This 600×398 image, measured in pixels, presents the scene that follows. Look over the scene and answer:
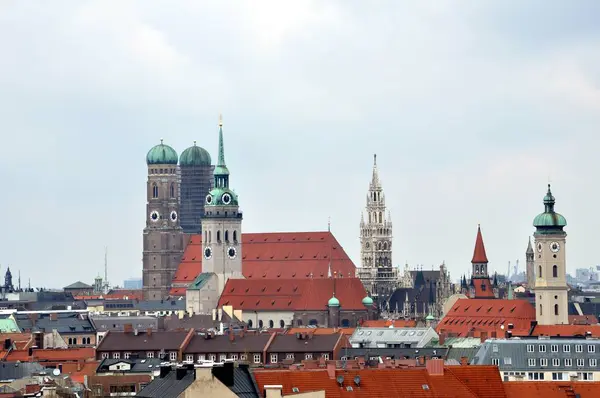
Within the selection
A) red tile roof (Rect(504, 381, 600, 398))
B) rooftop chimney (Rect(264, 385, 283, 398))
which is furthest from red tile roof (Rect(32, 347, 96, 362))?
rooftop chimney (Rect(264, 385, 283, 398))

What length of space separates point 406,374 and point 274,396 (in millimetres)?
18020

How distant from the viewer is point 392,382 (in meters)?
88.1

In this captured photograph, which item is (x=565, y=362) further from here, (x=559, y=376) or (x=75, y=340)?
(x=75, y=340)

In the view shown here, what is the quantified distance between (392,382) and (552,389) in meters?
10.8

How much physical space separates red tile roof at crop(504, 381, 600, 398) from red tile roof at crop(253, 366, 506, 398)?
288 cm

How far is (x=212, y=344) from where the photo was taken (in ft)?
507

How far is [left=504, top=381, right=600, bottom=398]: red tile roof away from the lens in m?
94.2

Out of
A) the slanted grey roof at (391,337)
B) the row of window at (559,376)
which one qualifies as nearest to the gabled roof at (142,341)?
the slanted grey roof at (391,337)

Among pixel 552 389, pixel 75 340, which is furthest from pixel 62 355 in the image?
pixel 552 389

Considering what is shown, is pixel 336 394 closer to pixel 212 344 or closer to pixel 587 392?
pixel 587 392

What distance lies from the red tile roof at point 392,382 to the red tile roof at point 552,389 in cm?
288

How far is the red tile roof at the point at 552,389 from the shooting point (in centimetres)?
9419

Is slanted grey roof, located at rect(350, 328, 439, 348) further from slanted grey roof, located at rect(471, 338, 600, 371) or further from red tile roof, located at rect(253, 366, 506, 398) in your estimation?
red tile roof, located at rect(253, 366, 506, 398)

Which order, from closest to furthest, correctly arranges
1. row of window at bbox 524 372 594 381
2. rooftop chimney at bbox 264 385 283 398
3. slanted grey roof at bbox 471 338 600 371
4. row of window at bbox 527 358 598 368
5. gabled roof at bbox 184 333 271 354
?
rooftop chimney at bbox 264 385 283 398
row of window at bbox 524 372 594 381
slanted grey roof at bbox 471 338 600 371
row of window at bbox 527 358 598 368
gabled roof at bbox 184 333 271 354
